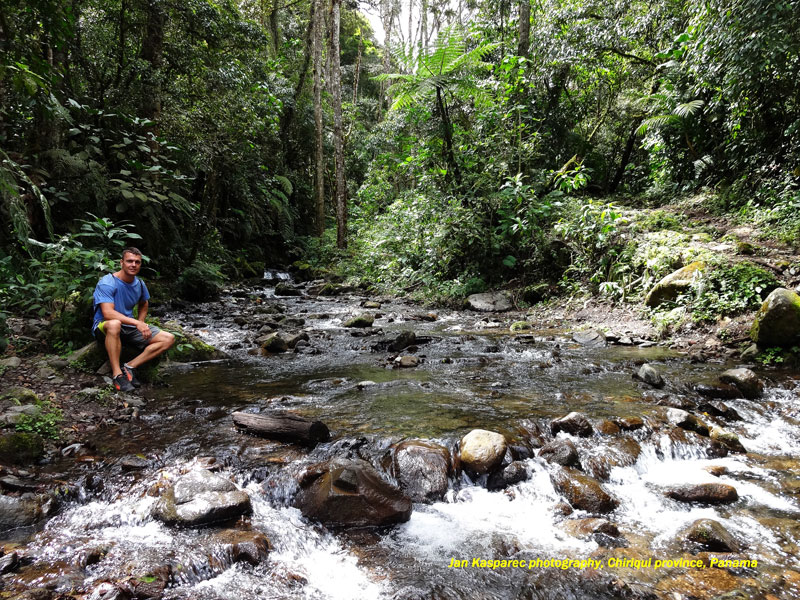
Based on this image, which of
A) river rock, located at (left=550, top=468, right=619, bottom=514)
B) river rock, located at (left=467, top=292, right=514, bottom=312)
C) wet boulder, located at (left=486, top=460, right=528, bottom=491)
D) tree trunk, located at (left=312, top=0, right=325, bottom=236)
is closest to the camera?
river rock, located at (left=550, top=468, right=619, bottom=514)

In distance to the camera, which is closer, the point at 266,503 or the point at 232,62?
the point at 266,503

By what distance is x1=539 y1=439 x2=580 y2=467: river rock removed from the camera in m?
3.33

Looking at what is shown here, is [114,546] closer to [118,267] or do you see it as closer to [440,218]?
[118,267]

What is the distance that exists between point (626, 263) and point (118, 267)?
28.8 feet

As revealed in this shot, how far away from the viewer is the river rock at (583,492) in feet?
9.66

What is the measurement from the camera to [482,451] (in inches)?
130

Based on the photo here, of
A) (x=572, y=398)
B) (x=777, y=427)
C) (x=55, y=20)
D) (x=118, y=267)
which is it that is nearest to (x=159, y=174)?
(x=118, y=267)

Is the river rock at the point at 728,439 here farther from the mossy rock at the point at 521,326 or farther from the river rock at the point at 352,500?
the mossy rock at the point at 521,326

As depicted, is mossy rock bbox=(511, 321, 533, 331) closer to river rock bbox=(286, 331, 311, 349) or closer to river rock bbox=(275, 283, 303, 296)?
river rock bbox=(286, 331, 311, 349)

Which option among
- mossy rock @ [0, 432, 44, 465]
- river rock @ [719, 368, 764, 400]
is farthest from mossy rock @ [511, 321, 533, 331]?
mossy rock @ [0, 432, 44, 465]

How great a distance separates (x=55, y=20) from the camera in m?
3.76

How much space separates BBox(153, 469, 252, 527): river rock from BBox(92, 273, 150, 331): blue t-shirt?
2.66 meters

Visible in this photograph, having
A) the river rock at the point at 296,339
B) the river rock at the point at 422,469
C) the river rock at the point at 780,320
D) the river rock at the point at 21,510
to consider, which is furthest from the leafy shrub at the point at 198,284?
the river rock at the point at 780,320

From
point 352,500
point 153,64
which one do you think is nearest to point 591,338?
point 352,500
